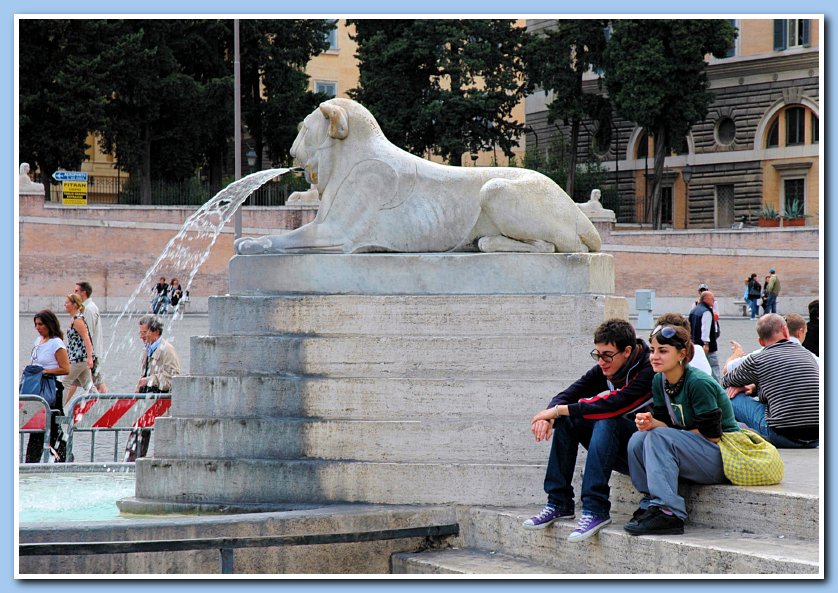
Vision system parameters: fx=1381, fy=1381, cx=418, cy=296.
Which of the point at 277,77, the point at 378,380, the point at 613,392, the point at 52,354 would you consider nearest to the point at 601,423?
the point at 613,392

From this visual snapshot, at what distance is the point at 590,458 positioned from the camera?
6676mm

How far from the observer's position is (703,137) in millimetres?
51000

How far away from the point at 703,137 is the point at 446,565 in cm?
4585

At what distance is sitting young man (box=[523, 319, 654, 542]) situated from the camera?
21.9 ft

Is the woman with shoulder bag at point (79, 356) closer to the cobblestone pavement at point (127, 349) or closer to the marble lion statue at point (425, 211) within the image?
the cobblestone pavement at point (127, 349)

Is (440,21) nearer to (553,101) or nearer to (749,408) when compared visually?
(553,101)

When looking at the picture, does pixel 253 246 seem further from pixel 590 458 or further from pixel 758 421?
pixel 758 421

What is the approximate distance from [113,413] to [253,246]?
3.17m

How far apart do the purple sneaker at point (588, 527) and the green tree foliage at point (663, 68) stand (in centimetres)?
3991

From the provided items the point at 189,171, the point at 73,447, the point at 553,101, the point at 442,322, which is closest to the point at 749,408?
the point at 442,322

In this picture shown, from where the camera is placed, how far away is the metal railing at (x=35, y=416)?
419 inches

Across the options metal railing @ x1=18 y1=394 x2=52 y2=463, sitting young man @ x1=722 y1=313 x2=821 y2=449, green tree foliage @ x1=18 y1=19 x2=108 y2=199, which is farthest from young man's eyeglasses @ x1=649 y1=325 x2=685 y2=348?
green tree foliage @ x1=18 y1=19 x2=108 y2=199

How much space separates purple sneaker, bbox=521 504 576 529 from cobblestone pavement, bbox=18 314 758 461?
18.3 ft

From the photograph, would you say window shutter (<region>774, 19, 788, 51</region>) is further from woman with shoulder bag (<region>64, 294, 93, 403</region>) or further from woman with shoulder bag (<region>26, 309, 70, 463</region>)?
woman with shoulder bag (<region>26, 309, 70, 463</region>)
